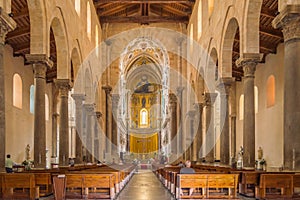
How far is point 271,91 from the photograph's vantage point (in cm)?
2953

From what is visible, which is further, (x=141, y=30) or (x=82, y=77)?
(x=141, y=30)

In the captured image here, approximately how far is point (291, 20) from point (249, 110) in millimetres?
6506

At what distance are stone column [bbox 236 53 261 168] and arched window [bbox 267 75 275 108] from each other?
10.2m

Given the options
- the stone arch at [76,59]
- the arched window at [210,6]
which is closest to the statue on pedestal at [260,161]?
the arched window at [210,6]

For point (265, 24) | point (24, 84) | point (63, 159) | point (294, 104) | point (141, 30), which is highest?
point (141, 30)

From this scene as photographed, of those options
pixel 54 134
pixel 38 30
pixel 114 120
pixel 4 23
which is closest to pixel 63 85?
pixel 38 30

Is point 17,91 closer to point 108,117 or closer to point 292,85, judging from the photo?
point 108,117

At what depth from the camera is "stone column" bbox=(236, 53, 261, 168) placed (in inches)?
745

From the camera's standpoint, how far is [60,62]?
23688mm

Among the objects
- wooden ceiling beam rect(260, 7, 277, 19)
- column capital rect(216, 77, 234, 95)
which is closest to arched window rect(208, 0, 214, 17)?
wooden ceiling beam rect(260, 7, 277, 19)

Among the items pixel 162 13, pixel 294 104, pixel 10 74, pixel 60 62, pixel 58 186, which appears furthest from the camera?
pixel 162 13

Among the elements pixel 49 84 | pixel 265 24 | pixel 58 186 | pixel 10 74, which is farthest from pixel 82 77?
pixel 58 186

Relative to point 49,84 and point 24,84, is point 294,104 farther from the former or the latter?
point 49,84

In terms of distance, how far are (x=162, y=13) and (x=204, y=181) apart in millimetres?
31711
